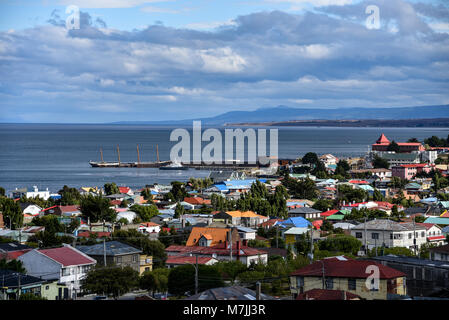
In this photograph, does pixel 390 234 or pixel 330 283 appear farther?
pixel 390 234

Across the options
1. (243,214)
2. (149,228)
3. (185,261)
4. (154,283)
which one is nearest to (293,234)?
(243,214)

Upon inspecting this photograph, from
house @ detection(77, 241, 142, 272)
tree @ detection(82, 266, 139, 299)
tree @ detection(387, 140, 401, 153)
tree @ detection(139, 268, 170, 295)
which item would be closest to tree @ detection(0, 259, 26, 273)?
tree @ detection(82, 266, 139, 299)

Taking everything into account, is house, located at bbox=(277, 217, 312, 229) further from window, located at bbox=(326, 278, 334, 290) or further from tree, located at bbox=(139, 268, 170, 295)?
window, located at bbox=(326, 278, 334, 290)

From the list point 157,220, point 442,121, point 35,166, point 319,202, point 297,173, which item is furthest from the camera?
point 442,121

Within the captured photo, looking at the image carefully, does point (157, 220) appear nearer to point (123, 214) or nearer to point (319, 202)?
point (123, 214)

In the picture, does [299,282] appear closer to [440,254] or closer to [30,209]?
[440,254]
